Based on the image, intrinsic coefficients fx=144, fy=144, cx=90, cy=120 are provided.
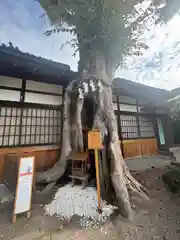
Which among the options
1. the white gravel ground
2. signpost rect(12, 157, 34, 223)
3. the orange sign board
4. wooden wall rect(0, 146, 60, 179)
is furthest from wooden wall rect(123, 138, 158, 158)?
signpost rect(12, 157, 34, 223)

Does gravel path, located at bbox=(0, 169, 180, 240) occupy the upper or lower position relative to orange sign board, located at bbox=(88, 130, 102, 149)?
lower

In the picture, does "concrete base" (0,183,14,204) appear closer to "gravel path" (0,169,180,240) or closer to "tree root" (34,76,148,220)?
"gravel path" (0,169,180,240)

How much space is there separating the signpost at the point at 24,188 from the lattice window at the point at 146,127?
25.0 feet

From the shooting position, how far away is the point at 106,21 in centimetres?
464

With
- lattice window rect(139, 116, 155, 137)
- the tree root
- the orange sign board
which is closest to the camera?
the orange sign board

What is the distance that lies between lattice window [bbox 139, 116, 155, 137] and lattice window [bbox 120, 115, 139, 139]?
664 millimetres

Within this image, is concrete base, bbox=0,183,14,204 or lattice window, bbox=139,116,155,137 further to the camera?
lattice window, bbox=139,116,155,137

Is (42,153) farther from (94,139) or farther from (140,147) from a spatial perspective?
(140,147)

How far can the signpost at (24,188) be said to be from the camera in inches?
122

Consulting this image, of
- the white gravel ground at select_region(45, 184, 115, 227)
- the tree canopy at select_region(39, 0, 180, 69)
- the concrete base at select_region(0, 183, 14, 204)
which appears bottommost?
the white gravel ground at select_region(45, 184, 115, 227)

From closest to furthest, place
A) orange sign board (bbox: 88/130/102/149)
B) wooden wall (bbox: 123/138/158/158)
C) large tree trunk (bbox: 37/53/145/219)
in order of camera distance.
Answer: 1. orange sign board (bbox: 88/130/102/149)
2. large tree trunk (bbox: 37/53/145/219)
3. wooden wall (bbox: 123/138/158/158)

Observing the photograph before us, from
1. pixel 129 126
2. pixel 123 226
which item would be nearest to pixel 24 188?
pixel 123 226

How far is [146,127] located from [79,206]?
760cm

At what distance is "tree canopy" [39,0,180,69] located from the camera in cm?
461
